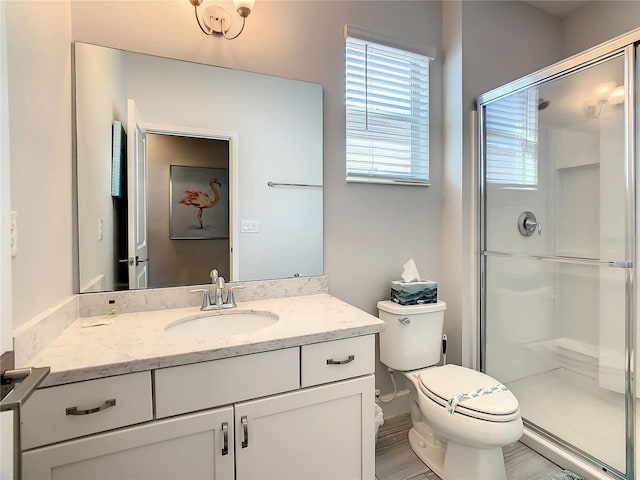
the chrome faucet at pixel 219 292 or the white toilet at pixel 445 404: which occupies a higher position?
the chrome faucet at pixel 219 292

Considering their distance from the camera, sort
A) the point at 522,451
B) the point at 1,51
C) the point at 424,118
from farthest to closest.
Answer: the point at 424,118 → the point at 522,451 → the point at 1,51

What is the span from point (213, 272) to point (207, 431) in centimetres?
72

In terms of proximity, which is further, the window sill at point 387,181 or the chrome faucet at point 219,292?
the window sill at point 387,181

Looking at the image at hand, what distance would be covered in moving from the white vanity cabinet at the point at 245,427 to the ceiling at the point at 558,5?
2.61m

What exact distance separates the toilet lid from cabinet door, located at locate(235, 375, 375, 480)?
407mm

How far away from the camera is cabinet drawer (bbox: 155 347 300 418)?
1.02 metres

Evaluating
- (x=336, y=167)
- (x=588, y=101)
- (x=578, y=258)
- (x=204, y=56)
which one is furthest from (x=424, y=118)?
(x=204, y=56)

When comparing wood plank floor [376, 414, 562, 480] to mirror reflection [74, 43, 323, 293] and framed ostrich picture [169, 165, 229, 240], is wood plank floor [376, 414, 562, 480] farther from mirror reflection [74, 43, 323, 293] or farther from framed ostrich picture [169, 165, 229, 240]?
framed ostrich picture [169, 165, 229, 240]

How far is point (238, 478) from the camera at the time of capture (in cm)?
111

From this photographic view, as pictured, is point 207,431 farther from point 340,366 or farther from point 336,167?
point 336,167

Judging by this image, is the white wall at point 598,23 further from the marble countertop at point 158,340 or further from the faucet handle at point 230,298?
the faucet handle at point 230,298

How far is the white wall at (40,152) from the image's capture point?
3.09 feet

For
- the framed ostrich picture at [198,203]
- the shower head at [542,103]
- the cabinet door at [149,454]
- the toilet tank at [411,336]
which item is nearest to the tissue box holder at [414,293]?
the toilet tank at [411,336]

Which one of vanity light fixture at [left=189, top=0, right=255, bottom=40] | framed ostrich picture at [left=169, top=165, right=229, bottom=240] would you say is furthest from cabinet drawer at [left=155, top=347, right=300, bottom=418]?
vanity light fixture at [left=189, top=0, right=255, bottom=40]
